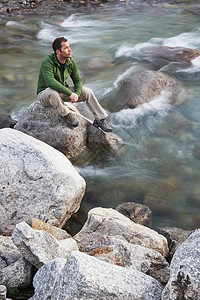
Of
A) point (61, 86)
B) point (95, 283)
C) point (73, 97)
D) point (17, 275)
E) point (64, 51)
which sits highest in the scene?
point (64, 51)

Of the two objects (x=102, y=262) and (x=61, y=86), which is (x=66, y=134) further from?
(x=102, y=262)

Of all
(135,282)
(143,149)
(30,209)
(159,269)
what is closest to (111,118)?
(143,149)

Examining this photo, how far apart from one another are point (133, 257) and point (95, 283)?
1.28 meters

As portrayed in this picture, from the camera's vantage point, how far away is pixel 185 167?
8.11 meters

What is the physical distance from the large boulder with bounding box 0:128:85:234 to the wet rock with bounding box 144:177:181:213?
199 centimetres

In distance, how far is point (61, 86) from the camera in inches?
300

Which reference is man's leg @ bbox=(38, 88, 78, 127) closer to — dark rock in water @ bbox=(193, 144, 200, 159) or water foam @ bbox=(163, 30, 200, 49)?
dark rock in water @ bbox=(193, 144, 200, 159)

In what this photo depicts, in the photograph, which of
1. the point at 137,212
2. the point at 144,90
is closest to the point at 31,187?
the point at 137,212

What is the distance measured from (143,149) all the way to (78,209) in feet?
9.06

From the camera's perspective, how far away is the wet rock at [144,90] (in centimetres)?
1004

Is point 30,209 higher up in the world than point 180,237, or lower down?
higher up

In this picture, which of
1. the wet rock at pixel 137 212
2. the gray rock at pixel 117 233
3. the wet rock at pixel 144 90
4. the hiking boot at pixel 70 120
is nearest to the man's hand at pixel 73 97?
the hiking boot at pixel 70 120

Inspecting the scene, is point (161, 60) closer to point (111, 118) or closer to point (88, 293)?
point (111, 118)

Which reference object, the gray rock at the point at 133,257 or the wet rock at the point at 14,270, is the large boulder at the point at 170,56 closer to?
the gray rock at the point at 133,257
